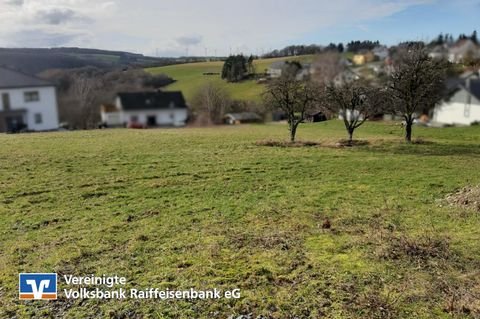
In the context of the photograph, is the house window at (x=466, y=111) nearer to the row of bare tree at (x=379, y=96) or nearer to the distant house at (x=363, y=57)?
the distant house at (x=363, y=57)

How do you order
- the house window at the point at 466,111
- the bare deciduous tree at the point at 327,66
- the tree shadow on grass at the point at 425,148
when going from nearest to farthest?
the house window at the point at 466,111
the bare deciduous tree at the point at 327,66
the tree shadow on grass at the point at 425,148

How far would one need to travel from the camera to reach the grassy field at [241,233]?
4.57 metres

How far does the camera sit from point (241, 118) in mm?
4730

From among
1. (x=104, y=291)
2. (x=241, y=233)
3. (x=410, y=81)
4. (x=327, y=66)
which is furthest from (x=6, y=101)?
(x=410, y=81)

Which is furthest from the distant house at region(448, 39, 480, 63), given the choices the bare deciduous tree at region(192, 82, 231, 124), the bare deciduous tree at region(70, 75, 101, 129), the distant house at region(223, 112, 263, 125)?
the bare deciduous tree at region(70, 75, 101, 129)

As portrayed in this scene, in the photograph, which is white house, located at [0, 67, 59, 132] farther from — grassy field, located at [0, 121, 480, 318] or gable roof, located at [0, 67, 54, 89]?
grassy field, located at [0, 121, 480, 318]

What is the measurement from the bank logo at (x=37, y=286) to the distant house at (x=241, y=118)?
10.3ft

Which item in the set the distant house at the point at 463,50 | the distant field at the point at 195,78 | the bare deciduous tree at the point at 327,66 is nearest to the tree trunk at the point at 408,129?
the distant house at the point at 463,50

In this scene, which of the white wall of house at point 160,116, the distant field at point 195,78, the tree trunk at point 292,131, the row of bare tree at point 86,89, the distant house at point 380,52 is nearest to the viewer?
the row of bare tree at point 86,89

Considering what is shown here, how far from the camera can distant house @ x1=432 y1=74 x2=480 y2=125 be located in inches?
262

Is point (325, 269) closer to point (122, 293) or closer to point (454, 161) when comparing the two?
point (122, 293)

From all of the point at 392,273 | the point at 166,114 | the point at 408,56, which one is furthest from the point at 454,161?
the point at 166,114

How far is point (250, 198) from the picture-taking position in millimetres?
9641

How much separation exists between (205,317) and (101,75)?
280 cm
